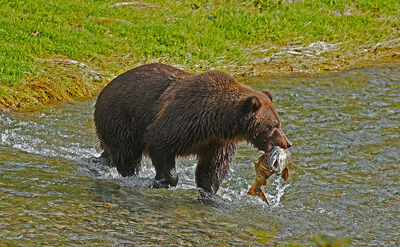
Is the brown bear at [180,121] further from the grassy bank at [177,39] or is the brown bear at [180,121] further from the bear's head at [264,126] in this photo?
the grassy bank at [177,39]

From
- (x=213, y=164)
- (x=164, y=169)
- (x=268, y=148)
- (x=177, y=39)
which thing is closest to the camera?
(x=268, y=148)

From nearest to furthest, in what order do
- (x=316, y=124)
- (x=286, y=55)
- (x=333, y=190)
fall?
(x=333, y=190)
(x=316, y=124)
(x=286, y=55)

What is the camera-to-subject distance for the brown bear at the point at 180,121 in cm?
691

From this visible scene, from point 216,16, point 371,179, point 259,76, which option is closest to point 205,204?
point 371,179

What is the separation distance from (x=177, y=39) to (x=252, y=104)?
727 cm

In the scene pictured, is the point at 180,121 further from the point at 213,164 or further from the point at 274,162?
the point at 274,162

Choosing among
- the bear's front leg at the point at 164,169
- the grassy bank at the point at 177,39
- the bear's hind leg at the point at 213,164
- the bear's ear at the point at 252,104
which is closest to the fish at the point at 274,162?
the bear's ear at the point at 252,104

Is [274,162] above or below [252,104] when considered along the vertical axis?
below

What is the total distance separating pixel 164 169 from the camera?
724cm

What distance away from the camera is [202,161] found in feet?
24.7

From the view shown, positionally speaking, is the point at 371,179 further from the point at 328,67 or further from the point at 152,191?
the point at 328,67

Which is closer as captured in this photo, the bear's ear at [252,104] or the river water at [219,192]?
the river water at [219,192]

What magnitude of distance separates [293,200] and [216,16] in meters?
8.38

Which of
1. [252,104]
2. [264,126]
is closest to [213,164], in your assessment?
[264,126]
